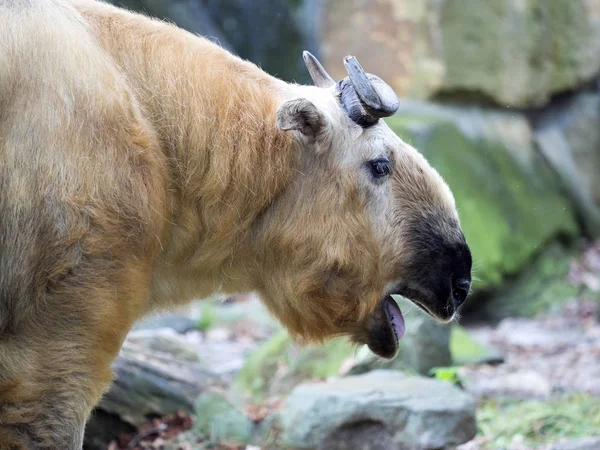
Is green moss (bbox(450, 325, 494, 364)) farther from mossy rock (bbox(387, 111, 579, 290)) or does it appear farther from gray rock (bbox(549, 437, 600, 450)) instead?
gray rock (bbox(549, 437, 600, 450))

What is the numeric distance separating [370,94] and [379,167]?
14.1 inches

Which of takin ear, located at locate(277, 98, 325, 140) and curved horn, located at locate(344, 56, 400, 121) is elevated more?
curved horn, located at locate(344, 56, 400, 121)

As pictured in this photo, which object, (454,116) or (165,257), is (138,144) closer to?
(165,257)

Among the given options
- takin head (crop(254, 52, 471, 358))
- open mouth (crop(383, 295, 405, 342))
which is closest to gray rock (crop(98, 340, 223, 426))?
takin head (crop(254, 52, 471, 358))

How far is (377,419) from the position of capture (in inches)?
208

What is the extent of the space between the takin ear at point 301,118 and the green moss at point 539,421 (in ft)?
8.50

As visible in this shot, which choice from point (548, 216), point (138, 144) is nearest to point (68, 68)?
point (138, 144)

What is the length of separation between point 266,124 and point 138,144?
698mm

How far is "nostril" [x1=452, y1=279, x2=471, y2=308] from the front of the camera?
4216 millimetres

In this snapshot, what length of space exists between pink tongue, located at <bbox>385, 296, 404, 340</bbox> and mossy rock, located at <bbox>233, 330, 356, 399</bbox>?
2551 millimetres

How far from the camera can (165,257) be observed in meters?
4.05

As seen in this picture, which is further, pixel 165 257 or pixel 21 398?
pixel 165 257

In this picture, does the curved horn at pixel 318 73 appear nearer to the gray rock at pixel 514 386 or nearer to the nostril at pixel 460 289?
the nostril at pixel 460 289

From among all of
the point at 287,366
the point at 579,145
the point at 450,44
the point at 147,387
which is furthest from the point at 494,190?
the point at 147,387
